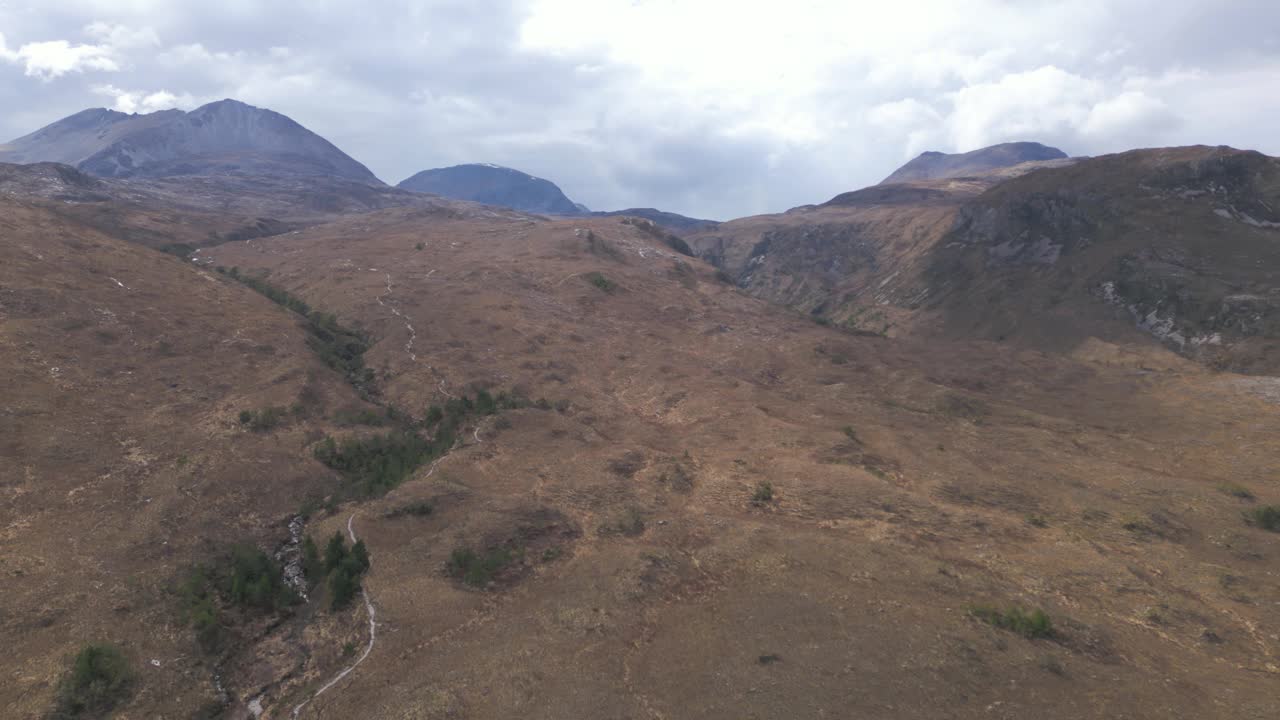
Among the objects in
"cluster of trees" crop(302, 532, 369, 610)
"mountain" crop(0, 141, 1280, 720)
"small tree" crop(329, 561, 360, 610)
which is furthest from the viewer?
"cluster of trees" crop(302, 532, 369, 610)

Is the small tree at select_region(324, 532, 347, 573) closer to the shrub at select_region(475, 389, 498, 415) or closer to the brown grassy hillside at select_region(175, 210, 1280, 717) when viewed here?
the brown grassy hillside at select_region(175, 210, 1280, 717)

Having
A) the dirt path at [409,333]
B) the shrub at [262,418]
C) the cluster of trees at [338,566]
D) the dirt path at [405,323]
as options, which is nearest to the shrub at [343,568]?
the cluster of trees at [338,566]

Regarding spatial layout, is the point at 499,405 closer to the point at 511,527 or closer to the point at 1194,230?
the point at 511,527

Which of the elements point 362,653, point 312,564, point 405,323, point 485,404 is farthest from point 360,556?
point 405,323

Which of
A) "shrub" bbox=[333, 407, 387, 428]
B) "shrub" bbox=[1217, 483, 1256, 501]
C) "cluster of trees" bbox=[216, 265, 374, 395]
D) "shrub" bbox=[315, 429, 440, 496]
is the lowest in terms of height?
"shrub" bbox=[1217, 483, 1256, 501]

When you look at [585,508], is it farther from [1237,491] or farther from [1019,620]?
[1237,491]

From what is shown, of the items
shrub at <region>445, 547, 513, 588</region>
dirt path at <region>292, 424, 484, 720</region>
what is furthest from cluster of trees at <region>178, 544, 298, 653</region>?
shrub at <region>445, 547, 513, 588</region>
